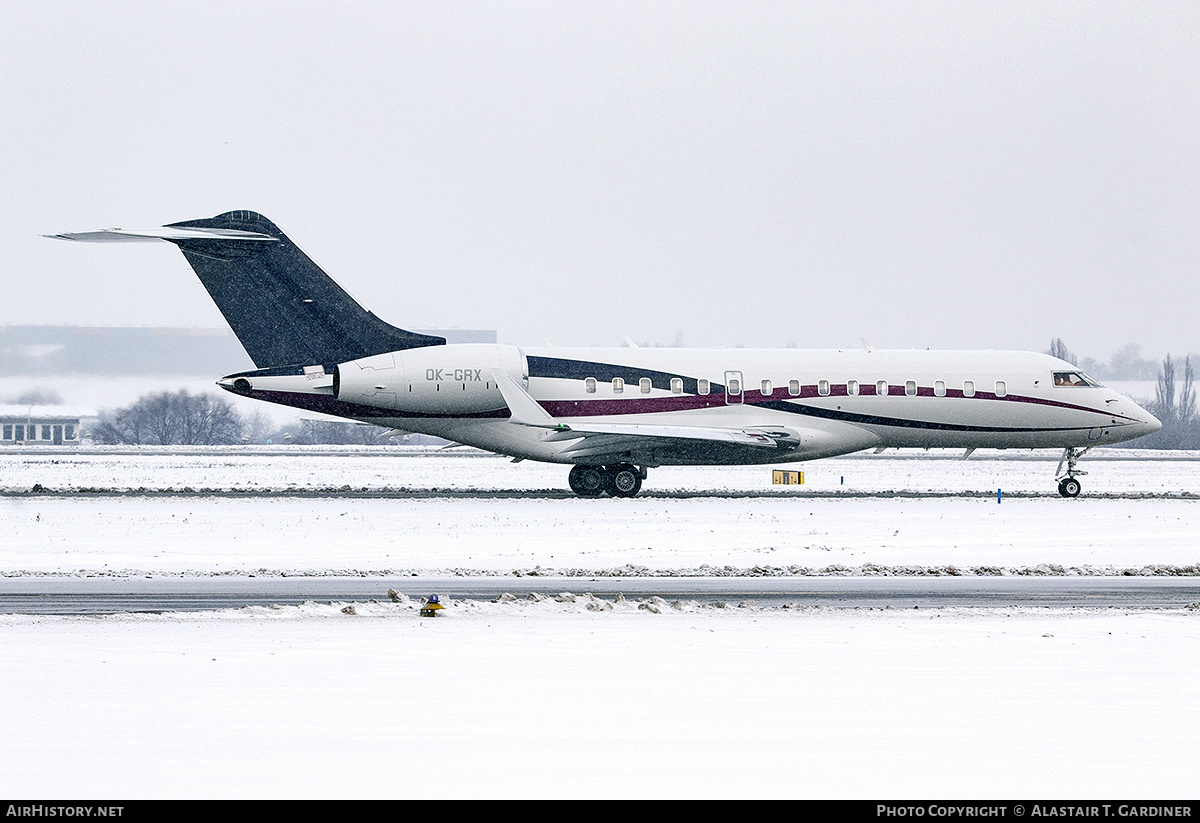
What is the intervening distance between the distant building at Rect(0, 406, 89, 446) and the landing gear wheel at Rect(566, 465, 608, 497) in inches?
3268

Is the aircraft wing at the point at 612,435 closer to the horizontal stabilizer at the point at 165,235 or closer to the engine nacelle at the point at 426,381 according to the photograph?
the engine nacelle at the point at 426,381

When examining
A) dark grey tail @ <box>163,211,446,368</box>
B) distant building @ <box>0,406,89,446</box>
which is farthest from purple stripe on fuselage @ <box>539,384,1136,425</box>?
distant building @ <box>0,406,89,446</box>

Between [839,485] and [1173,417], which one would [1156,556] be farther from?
[1173,417]

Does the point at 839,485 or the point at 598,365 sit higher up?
the point at 598,365

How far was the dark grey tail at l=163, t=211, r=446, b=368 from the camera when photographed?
32500 mm

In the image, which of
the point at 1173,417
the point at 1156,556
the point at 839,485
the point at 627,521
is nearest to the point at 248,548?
the point at 627,521

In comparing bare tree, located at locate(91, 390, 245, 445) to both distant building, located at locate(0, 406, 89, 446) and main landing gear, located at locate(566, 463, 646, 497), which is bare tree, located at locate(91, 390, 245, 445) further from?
main landing gear, located at locate(566, 463, 646, 497)

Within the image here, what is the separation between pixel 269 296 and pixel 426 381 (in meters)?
4.28

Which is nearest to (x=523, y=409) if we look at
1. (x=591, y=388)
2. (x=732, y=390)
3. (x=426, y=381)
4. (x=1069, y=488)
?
(x=591, y=388)

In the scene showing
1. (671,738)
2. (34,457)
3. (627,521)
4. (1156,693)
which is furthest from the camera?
(34,457)

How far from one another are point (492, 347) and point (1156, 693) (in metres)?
24.6

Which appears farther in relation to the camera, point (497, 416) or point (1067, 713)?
point (497, 416)

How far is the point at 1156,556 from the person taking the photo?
21.7m

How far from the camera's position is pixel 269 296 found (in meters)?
32.6
